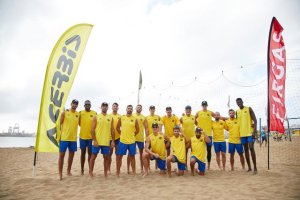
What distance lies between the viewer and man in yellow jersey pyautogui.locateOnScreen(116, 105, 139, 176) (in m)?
5.76

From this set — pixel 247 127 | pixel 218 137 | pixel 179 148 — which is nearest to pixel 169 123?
pixel 179 148

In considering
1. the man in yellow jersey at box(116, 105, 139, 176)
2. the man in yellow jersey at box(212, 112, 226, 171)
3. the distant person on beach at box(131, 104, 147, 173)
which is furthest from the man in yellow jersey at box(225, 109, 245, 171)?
the man in yellow jersey at box(116, 105, 139, 176)

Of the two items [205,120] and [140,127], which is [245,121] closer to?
[205,120]

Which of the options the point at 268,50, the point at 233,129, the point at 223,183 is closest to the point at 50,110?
the point at 223,183

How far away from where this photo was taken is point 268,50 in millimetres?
6480

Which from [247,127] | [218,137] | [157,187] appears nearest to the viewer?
[157,187]

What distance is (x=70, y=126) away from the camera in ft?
18.6

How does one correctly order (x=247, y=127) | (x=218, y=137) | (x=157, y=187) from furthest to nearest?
(x=218, y=137) → (x=247, y=127) → (x=157, y=187)

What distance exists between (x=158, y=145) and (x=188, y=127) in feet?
3.86

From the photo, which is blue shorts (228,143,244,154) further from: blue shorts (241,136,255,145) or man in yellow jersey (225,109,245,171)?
blue shorts (241,136,255,145)

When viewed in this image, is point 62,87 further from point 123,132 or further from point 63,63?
point 123,132

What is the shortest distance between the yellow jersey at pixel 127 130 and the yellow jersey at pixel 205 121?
2123mm

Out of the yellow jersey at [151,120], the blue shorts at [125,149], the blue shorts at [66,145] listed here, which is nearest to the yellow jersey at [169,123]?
the yellow jersey at [151,120]

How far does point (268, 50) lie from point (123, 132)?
5010 mm
